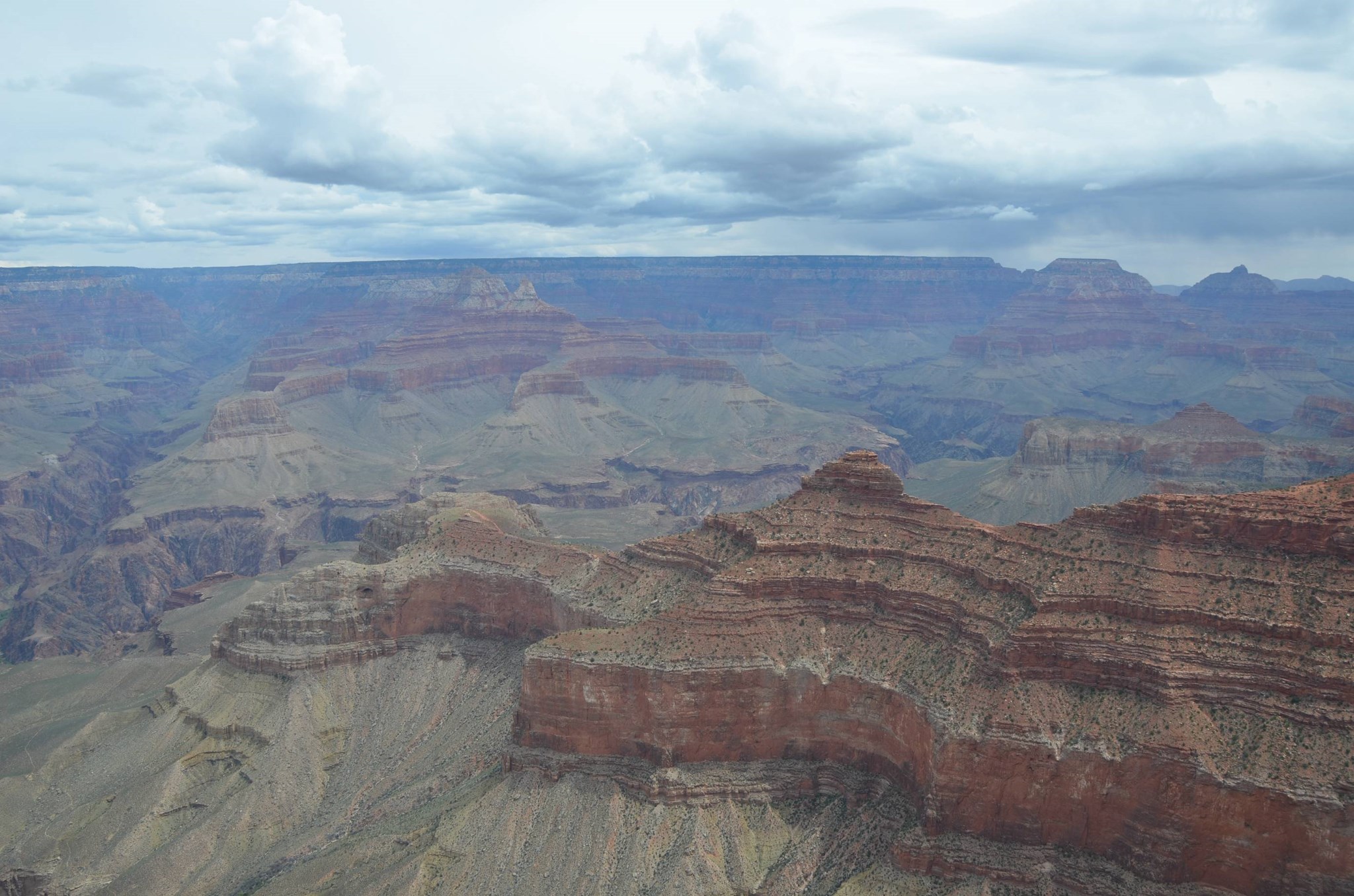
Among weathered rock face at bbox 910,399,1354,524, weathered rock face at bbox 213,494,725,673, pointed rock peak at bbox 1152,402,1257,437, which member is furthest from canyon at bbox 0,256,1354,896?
pointed rock peak at bbox 1152,402,1257,437

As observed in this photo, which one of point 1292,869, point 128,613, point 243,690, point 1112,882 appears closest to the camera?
point 1292,869

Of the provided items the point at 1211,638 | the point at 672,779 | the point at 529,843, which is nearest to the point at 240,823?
the point at 529,843

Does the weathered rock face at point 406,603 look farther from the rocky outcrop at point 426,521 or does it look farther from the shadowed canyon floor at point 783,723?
the rocky outcrop at point 426,521

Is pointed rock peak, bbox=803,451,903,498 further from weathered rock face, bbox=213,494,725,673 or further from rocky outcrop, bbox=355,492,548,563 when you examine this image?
rocky outcrop, bbox=355,492,548,563

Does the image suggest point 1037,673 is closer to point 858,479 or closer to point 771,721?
point 771,721

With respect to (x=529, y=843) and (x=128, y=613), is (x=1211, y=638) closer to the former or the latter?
(x=529, y=843)

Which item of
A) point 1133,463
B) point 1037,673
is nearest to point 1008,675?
point 1037,673
